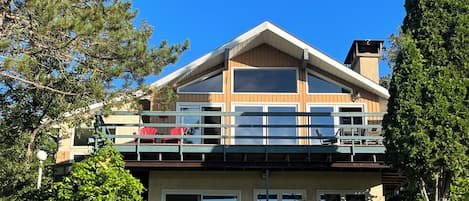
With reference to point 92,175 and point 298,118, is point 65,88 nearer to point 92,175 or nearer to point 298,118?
point 92,175

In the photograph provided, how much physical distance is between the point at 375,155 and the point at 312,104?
321 centimetres

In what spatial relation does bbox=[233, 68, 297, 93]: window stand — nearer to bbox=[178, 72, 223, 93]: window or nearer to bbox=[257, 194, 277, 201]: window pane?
bbox=[178, 72, 223, 93]: window

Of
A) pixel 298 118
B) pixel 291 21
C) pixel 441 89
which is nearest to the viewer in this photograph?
pixel 441 89

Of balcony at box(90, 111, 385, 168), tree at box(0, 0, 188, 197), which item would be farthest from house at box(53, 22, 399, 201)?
tree at box(0, 0, 188, 197)

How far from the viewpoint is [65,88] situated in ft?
39.4

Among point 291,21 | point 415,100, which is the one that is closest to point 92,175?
point 415,100

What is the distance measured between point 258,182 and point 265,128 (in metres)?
1.92

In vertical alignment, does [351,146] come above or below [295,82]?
below

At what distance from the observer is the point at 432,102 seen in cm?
971

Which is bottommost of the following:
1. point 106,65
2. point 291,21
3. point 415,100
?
point 415,100

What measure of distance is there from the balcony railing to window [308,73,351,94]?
0.91 metres

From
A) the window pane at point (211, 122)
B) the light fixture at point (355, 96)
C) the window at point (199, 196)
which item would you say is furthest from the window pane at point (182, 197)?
the light fixture at point (355, 96)

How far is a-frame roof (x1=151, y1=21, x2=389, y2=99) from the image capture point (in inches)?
594

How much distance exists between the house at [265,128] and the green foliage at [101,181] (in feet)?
4.78
